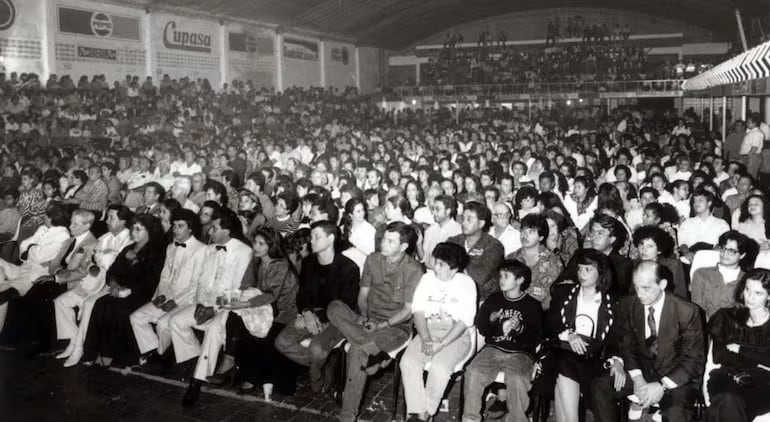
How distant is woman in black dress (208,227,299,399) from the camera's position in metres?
4.94

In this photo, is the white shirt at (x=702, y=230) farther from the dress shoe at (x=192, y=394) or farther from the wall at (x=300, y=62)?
the wall at (x=300, y=62)

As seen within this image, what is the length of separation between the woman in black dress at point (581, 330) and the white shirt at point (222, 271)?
8.69 feet

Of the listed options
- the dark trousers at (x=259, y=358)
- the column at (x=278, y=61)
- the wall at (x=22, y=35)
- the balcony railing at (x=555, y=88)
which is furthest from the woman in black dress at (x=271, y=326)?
the balcony railing at (x=555, y=88)

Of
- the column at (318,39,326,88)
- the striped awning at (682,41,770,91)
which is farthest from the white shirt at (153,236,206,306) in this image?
the column at (318,39,326,88)

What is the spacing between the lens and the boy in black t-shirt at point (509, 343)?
13.6 feet

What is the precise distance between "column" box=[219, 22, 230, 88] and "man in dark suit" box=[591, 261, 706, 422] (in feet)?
62.4

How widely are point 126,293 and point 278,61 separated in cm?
1945

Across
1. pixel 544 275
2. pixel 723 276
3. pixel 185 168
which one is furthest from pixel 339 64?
pixel 723 276

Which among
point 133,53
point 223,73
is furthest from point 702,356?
point 223,73

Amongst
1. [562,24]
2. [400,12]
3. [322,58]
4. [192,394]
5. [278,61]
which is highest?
[562,24]

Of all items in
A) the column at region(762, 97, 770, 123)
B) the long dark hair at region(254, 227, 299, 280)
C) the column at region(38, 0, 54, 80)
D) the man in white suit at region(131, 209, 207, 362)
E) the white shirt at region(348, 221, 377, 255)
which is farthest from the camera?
the column at region(762, 97, 770, 123)

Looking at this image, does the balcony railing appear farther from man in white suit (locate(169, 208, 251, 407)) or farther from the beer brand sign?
man in white suit (locate(169, 208, 251, 407))

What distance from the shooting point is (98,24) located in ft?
54.4

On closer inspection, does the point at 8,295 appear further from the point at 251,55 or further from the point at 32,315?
the point at 251,55
